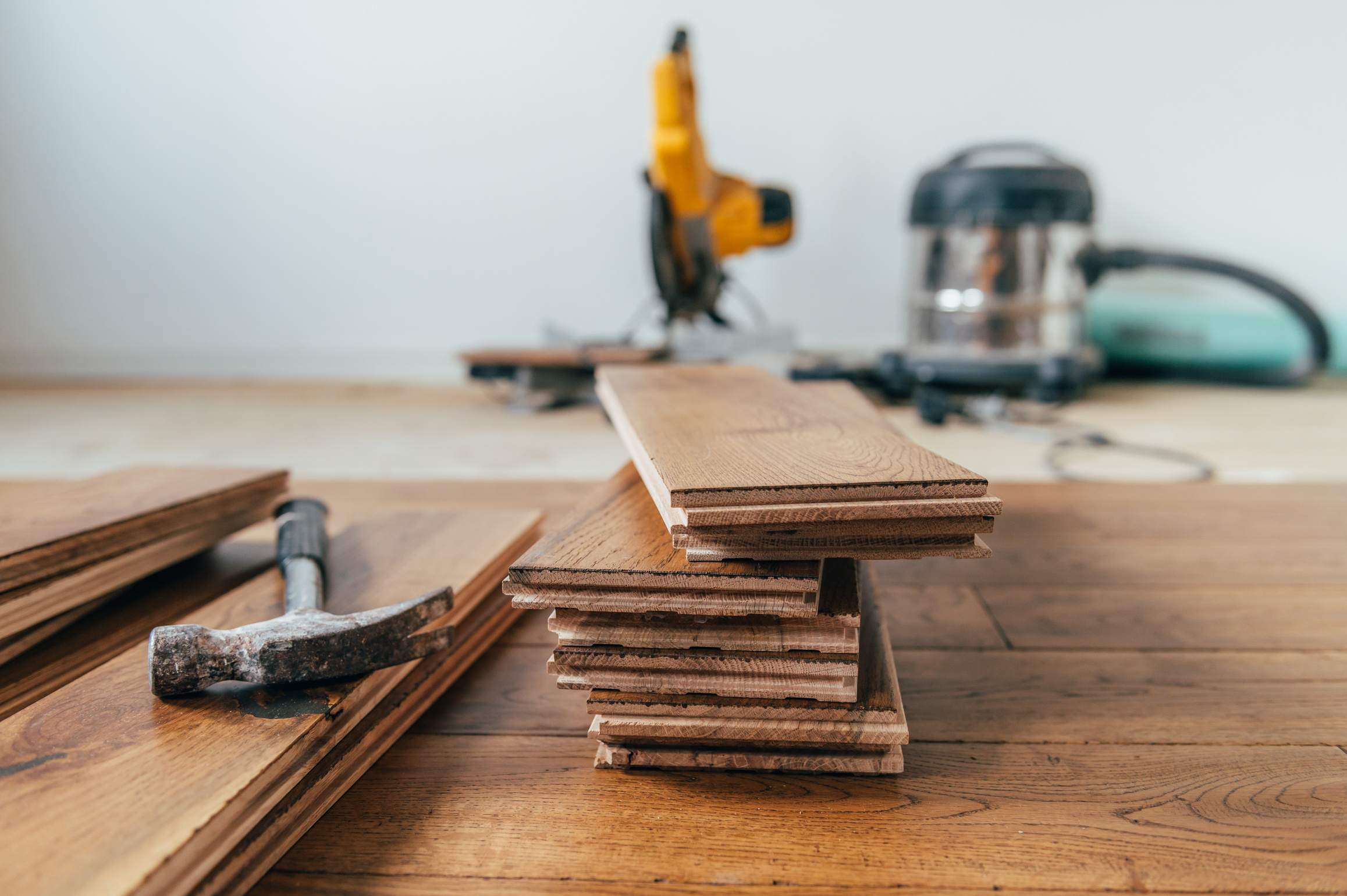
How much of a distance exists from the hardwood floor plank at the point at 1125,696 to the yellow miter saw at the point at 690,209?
177 cm

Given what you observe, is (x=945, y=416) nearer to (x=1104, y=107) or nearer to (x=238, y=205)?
(x=1104, y=107)

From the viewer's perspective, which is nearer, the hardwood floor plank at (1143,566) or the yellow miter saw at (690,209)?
the hardwood floor plank at (1143,566)

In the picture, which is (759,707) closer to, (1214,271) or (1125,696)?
(1125,696)

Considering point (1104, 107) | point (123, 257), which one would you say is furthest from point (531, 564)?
point (123, 257)

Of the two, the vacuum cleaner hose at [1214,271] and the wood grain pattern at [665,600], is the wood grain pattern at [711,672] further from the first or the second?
the vacuum cleaner hose at [1214,271]

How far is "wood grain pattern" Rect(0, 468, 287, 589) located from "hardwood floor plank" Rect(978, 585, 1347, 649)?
39.8 inches

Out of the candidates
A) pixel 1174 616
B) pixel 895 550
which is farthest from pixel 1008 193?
pixel 895 550

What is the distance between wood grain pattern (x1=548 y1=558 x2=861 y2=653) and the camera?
0.62 metres

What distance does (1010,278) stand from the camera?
2.61m

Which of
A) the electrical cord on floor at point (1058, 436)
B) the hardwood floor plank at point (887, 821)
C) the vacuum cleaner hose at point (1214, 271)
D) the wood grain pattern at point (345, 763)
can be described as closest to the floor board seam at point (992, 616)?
the hardwood floor plank at point (887, 821)

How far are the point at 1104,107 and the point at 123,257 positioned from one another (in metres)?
4.08

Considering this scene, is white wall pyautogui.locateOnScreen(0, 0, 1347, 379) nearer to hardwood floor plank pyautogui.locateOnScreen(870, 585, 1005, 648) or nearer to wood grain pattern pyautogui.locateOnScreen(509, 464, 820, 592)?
hardwood floor plank pyautogui.locateOnScreen(870, 585, 1005, 648)

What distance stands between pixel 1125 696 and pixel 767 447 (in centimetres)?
43

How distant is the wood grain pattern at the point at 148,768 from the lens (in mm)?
465
